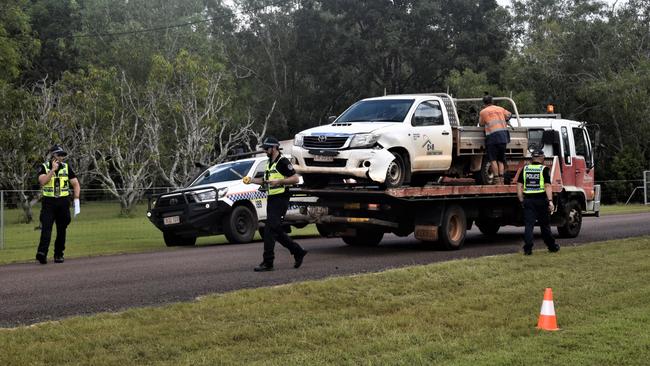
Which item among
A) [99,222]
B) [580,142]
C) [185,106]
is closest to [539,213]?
[580,142]

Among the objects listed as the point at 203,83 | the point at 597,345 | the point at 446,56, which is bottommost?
the point at 597,345

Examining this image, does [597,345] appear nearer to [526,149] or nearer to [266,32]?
[526,149]

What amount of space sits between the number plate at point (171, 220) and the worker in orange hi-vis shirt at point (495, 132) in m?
6.41

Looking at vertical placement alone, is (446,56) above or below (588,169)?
above

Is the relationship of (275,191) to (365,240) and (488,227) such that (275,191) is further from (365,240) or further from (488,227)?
(488,227)

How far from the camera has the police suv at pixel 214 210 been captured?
55.2ft

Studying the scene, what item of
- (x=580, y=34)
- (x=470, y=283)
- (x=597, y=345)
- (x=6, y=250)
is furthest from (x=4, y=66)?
(x=580, y=34)

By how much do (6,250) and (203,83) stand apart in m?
19.9

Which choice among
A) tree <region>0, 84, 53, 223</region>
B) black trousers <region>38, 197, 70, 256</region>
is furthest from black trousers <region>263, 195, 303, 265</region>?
tree <region>0, 84, 53, 223</region>

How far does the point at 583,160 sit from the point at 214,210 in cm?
807

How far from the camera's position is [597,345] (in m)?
6.99

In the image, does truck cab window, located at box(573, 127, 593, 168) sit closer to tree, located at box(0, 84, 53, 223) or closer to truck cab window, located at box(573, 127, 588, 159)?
truck cab window, located at box(573, 127, 588, 159)

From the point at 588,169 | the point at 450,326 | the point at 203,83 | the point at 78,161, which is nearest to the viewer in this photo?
the point at 450,326

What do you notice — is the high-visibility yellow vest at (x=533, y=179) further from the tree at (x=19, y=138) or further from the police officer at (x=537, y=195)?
the tree at (x=19, y=138)
